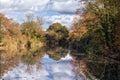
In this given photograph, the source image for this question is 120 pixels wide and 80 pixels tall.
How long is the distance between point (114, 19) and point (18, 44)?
61779 millimetres

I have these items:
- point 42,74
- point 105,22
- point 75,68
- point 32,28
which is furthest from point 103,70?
point 32,28

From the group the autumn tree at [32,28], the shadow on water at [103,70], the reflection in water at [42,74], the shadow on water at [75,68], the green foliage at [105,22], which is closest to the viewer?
the shadow on water at [103,70]

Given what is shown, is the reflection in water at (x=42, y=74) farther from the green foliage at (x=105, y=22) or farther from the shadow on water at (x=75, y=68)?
the green foliage at (x=105, y=22)

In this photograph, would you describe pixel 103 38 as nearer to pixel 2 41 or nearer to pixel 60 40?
pixel 2 41

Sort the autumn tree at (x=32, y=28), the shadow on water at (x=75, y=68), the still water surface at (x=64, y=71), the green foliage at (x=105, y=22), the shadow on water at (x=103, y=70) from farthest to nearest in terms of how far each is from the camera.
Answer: the autumn tree at (x=32, y=28) < the green foliage at (x=105, y=22) < the shadow on water at (x=75, y=68) < the still water surface at (x=64, y=71) < the shadow on water at (x=103, y=70)

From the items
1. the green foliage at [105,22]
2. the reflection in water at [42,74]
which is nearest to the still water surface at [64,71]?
the reflection in water at [42,74]

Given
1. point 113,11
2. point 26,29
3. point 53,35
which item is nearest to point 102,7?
point 113,11

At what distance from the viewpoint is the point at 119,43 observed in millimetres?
48031

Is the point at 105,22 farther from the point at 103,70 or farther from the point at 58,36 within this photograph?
the point at 58,36

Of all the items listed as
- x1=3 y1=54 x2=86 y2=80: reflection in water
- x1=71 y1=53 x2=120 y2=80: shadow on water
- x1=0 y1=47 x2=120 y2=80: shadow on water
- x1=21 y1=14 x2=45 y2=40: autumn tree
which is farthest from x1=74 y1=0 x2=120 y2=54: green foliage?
x1=21 y1=14 x2=45 y2=40: autumn tree

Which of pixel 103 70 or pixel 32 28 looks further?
pixel 32 28

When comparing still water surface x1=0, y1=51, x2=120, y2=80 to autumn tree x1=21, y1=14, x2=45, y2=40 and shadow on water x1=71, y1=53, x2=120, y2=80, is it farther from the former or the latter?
autumn tree x1=21, y1=14, x2=45, y2=40

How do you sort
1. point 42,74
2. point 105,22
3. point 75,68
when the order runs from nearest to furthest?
point 42,74 < point 75,68 < point 105,22

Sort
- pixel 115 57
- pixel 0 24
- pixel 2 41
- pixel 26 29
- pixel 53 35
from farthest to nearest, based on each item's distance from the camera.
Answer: pixel 53 35 < pixel 26 29 < pixel 0 24 < pixel 2 41 < pixel 115 57
